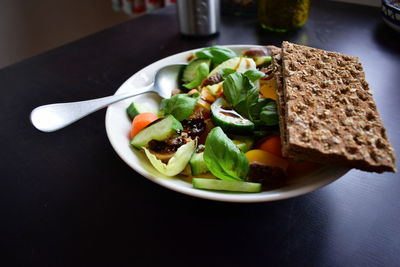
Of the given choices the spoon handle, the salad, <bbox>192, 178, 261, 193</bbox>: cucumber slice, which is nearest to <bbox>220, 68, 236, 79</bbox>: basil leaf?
the salad

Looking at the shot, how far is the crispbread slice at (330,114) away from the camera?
774 mm

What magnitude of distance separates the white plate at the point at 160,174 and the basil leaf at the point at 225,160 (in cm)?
6

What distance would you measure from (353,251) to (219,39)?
134 centimetres

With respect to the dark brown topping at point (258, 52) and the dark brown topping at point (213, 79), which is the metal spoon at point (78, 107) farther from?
the dark brown topping at point (258, 52)

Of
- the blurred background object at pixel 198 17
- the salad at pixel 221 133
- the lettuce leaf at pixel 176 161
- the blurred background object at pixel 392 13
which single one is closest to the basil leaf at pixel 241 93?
the salad at pixel 221 133

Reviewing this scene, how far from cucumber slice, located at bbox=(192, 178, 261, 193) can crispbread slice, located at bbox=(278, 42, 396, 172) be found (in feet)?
0.37

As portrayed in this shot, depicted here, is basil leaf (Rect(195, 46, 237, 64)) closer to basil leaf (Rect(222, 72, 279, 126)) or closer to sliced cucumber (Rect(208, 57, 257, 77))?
sliced cucumber (Rect(208, 57, 257, 77))

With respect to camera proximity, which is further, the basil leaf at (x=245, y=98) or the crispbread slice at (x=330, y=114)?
the basil leaf at (x=245, y=98)

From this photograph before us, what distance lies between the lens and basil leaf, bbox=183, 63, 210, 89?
1241 mm

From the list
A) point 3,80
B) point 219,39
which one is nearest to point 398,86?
point 219,39

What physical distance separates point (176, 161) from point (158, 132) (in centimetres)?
11

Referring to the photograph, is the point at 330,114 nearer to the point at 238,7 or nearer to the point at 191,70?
the point at 191,70

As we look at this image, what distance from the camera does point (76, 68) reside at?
166 cm

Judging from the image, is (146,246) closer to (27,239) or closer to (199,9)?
(27,239)
